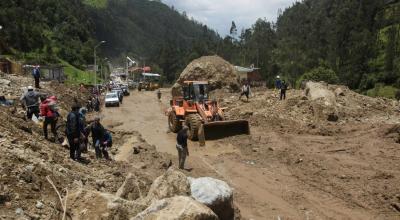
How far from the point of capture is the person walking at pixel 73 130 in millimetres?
12118

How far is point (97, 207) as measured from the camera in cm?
683

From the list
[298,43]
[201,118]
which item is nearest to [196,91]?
[201,118]

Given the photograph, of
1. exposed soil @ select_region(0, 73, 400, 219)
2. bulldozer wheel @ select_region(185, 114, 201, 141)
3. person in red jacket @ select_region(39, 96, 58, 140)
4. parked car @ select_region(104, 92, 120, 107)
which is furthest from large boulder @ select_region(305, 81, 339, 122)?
parked car @ select_region(104, 92, 120, 107)

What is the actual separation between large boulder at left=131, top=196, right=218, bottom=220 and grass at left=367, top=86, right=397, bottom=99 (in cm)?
5185

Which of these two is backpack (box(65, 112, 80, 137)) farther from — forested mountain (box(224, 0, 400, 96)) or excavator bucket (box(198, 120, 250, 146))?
forested mountain (box(224, 0, 400, 96))

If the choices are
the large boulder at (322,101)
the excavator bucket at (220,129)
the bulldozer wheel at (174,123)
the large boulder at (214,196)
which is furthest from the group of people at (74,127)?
the large boulder at (322,101)

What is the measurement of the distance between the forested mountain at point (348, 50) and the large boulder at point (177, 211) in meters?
45.6

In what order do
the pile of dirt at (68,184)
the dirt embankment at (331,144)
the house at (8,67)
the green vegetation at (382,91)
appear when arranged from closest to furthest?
the pile of dirt at (68,184) → the dirt embankment at (331,144) → the house at (8,67) → the green vegetation at (382,91)

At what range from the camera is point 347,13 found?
3051 inches

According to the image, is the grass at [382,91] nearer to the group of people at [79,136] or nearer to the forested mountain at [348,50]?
the forested mountain at [348,50]

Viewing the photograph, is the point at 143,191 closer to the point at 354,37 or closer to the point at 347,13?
the point at 354,37

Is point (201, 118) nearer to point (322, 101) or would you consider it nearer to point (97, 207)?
point (322, 101)

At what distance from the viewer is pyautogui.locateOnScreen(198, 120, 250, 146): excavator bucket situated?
1975 cm

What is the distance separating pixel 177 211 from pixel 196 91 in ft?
51.3
